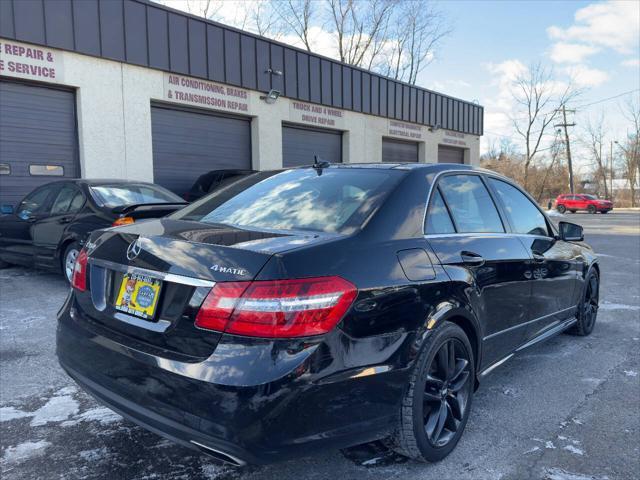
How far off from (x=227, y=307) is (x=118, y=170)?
9.80m

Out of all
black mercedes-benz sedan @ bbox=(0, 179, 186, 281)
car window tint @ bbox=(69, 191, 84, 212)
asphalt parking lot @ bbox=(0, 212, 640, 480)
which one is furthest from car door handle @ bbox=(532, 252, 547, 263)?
car window tint @ bbox=(69, 191, 84, 212)

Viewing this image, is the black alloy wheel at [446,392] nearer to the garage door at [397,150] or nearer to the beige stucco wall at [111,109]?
the beige stucco wall at [111,109]

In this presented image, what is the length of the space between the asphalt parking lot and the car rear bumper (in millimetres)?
181

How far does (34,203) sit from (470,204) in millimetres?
6452

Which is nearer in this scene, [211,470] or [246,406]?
[246,406]

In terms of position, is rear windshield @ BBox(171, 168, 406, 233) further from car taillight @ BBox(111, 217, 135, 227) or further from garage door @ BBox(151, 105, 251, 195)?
garage door @ BBox(151, 105, 251, 195)

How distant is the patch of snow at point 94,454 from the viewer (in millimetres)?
2619

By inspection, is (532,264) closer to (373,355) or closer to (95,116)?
(373,355)

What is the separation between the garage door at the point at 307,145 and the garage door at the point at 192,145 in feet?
4.89

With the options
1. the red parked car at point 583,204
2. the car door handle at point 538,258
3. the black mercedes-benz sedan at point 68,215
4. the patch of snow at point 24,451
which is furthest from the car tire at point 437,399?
the red parked car at point 583,204

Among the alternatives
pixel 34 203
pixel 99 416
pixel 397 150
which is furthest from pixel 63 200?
pixel 397 150

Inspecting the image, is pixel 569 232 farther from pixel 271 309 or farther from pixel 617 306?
pixel 271 309

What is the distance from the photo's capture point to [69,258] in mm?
6434

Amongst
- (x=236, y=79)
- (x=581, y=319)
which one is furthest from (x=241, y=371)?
(x=236, y=79)
